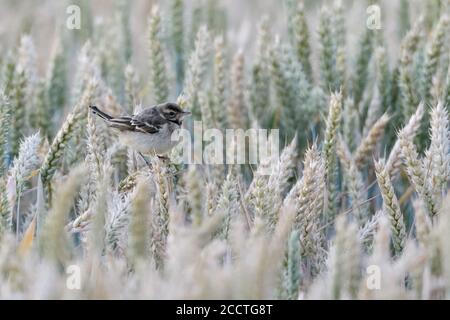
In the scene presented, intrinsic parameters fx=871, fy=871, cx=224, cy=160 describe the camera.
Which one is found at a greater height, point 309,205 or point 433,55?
point 433,55

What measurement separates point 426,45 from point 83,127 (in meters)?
2.01

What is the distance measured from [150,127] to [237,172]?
1.98 ft

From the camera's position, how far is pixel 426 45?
16.2ft

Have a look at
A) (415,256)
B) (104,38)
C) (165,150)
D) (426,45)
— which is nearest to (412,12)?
(426,45)

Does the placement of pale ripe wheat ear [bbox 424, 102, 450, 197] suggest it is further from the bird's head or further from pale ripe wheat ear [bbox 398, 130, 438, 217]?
the bird's head

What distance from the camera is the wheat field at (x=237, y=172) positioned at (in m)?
2.50

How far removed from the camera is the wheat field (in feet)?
8.22

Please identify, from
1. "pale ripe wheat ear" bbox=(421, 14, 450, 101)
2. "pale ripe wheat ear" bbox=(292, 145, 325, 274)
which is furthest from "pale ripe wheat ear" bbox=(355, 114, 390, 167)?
"pale ripe wheat ear" bbox=(292, 145, 325, 274)

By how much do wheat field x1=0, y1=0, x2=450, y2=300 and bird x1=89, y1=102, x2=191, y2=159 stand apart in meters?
0.09

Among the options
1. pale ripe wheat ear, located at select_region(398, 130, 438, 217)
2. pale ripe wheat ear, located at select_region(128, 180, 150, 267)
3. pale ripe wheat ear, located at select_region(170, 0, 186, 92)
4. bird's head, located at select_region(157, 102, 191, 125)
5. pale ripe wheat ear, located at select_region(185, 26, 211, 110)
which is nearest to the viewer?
pale ripe wheat ear, located at select_region(128, 180, 150, 267)

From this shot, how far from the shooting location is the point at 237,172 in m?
3.96

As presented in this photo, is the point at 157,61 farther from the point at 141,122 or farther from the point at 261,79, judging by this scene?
the point at 141,122

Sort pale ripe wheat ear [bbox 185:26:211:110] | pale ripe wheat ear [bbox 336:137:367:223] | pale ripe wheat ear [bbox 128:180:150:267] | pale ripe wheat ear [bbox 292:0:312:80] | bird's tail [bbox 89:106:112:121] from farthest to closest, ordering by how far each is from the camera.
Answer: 1. pale ripe wheat ear [bbox 292:0:312:80]
2. pale ripe wheat ear [bbox 185:26:211:110]
3. bird's tail [bbox 89:106:112:121]
4. pale ripe wheat ear [bbox 336:137:367:223]
5. pale ripe wheat ear [bbox 128:180:150:267]

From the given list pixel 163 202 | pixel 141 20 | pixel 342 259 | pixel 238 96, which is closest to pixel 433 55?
pixel 238 96
